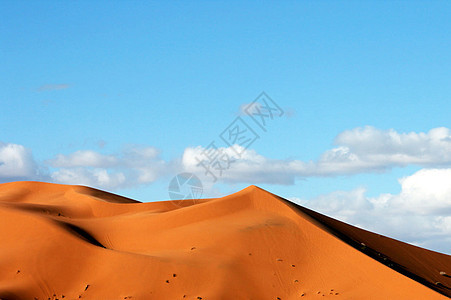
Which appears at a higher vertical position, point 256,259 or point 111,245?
point 111,245

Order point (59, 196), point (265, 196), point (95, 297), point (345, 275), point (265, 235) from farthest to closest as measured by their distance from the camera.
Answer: point (59, 196) < point (265, 196) < point (265, 235) < point (345, 275) < point (95, 297)

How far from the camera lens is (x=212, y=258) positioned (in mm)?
25578

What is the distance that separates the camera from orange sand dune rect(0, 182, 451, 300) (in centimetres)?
2388

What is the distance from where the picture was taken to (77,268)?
25.6 meters

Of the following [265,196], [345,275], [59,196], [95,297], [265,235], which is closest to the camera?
[95,297]

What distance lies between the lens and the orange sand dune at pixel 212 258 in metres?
23.9

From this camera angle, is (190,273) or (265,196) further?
(265,196)

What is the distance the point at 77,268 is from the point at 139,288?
3.59m

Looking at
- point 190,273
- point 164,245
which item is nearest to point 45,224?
point 164,245

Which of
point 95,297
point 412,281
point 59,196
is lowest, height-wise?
point 412,281

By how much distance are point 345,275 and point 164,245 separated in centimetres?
844

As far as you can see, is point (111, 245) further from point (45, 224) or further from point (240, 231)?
point (240, 231)

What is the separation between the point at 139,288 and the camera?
2367cm

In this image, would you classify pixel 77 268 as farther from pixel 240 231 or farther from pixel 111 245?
pixel 240 231
